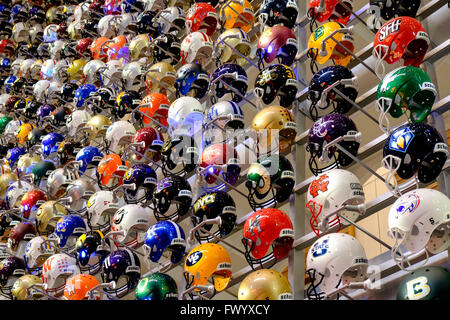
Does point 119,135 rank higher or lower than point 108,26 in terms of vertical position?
lower

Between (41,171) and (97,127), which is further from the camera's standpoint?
(41,171)

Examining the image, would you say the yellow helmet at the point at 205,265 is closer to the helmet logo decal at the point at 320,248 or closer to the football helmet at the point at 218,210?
the football helmet at the point at 218,210

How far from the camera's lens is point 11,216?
5.57 metres

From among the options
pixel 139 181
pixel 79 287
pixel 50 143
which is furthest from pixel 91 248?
pixel 50 143

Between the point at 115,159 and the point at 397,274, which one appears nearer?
the point at 397,274

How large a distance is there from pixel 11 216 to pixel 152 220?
6.16 feet

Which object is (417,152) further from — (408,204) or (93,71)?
(93,71)

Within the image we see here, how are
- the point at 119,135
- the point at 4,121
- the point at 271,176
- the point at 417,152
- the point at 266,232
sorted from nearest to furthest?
the point at 417,152 < the point at 266,232 < the point at 271,176 < the point at 119,135 < the point at 4,121

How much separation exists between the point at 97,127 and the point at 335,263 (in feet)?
8.87

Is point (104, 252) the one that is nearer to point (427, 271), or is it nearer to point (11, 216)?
point (11, 216)

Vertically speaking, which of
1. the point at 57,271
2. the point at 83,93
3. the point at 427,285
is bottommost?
the point at 427,285

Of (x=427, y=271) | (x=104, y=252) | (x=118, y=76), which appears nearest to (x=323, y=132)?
(x=427, y=271)

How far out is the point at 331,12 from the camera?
381cm

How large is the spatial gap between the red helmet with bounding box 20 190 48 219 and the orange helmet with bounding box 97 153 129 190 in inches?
34.2
